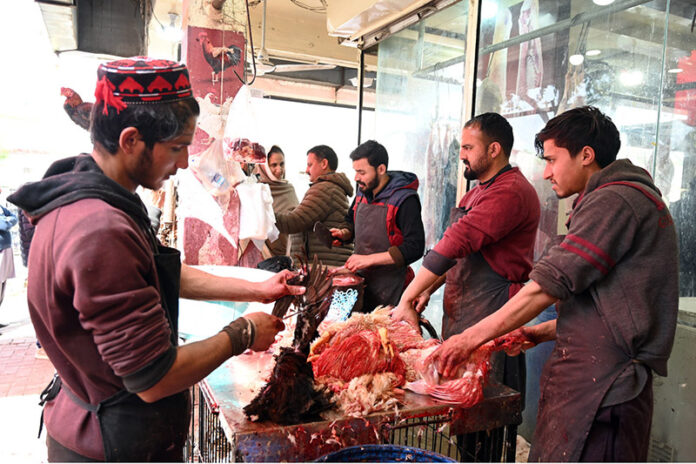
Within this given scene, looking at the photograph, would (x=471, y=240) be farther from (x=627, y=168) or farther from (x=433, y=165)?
(x=433, y=165)

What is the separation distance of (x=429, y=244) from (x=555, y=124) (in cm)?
302

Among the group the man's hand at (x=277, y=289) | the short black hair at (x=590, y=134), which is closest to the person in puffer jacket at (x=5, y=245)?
the man's hand at (x=277, y=289)

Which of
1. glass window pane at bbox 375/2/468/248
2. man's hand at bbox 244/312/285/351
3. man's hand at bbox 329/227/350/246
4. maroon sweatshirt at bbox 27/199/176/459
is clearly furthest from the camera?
glass window pane at bbox 375/2/468/248

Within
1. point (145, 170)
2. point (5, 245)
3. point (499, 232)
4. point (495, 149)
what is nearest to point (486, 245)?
point (499, 232)

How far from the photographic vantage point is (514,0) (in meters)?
4.11

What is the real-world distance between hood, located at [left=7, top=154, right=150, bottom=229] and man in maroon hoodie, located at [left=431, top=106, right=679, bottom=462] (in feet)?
4.54

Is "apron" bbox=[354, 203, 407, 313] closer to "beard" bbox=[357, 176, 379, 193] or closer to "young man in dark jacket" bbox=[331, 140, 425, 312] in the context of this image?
"young man in dark jacket" bbox=[331, 140, 425, 312]

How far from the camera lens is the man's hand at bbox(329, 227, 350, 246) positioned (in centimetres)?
461

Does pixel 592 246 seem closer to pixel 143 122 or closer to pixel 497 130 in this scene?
pixel 497 130

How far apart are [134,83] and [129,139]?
150 millimetres

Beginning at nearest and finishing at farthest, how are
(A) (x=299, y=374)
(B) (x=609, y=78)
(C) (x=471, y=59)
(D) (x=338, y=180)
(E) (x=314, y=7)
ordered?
1. (A) (x=299, y=374)
2. (B) (x=609, y=78)
3. (C) (x=471, y=59)
4. (D) (x=338, y=180)
5. (E) (x=314, y=7)

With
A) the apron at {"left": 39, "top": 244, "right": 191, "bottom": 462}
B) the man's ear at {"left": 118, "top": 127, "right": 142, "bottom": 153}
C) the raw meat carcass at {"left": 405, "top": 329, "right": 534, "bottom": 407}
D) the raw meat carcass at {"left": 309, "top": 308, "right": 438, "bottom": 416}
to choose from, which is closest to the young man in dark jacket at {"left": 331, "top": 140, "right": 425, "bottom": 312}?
the raw meat carcass at {"left": 309, "top": 308, "right": 438, "bottom": 416}

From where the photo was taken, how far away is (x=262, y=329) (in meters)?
1.62

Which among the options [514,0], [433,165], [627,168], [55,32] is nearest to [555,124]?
[627,168]
